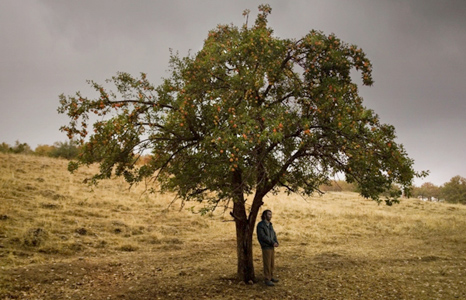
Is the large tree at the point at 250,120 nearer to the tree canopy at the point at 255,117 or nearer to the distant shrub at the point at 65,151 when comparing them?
the tree canopy at the point at 255,117

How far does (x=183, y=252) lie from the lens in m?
15.3

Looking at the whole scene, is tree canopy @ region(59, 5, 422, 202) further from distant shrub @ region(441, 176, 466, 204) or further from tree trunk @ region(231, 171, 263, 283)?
distant shrub @ region(441, 176, 466, 204)

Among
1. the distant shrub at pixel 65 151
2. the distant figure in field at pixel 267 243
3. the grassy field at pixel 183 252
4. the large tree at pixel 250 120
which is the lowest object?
the grassy field at pixel 183 252

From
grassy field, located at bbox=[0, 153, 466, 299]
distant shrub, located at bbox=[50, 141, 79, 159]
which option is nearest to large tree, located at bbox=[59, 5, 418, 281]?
grassy field, located at bbox=[0, 153, 466, 299]

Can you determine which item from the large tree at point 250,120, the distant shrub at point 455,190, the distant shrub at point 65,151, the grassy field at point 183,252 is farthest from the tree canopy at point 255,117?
the distant shrub at point 455,190

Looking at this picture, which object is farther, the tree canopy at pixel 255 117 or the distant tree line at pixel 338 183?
the distant tree line at pixel 338 183

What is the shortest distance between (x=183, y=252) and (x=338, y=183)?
52.3m

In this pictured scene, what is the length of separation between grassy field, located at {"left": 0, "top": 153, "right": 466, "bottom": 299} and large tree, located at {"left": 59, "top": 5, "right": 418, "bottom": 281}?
234 centimetres

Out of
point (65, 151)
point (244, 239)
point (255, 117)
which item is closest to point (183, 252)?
point (244, 239)

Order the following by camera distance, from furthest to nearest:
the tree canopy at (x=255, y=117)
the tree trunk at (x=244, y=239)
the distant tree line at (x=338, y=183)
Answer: the distant tree line at (x=338, y=183)
the tree trunk at (x=244, y=239)
the tree canopy at (x=255, y=117)

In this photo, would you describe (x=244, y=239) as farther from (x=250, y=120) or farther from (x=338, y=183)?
(x=338, y=183)

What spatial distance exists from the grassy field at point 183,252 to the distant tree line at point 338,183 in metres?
3.56

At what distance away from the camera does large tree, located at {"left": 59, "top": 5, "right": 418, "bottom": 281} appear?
7957 millimetres

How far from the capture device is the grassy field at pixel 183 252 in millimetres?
9648
